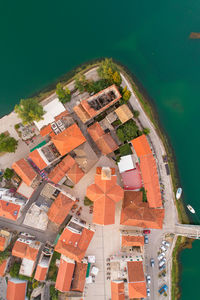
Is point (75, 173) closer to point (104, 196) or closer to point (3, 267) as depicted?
point (104, 196)

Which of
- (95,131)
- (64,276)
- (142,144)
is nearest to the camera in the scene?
(64,276)

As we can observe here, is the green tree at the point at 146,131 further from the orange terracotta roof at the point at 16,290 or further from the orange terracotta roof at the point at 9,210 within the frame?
the orange terracotta roof at the point at 16,290

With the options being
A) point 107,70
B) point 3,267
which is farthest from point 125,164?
point 3,267

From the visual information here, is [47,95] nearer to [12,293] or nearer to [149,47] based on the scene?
[149,47]

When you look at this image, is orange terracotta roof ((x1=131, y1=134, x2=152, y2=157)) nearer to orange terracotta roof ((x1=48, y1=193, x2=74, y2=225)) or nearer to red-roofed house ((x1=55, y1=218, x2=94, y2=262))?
orange terracotta roof ((x1=48, y1=193, x2=74, y2=225))

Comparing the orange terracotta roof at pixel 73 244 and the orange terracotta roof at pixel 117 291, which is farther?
the orange terracotta roof at pixel 117 291

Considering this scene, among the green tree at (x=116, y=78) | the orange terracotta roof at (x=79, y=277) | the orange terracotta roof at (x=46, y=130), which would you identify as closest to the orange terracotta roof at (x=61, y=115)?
the orange terracotta roof at (x=46, y=130)
